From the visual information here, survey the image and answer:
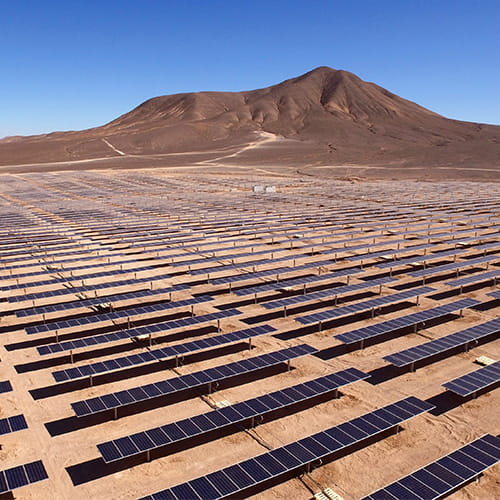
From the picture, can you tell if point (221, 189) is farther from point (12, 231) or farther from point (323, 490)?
point (323, 490)

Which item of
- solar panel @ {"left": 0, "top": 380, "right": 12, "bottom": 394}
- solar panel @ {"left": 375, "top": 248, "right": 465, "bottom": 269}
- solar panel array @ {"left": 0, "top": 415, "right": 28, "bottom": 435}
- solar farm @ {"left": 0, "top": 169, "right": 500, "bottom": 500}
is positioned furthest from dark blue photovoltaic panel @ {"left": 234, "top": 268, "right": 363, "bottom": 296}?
solar panel array @ {"left": 0, "top": 415, "right": 28, "bottom": 435}

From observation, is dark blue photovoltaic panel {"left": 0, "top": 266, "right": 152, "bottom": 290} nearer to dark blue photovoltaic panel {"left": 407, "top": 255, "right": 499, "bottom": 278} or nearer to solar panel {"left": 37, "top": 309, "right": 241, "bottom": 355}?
solar panel {"left": 37, "top": 309, "right": 241, "bottom": 355}

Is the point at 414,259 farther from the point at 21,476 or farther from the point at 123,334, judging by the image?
the point at 21,476

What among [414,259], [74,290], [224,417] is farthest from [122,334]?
[414,259]

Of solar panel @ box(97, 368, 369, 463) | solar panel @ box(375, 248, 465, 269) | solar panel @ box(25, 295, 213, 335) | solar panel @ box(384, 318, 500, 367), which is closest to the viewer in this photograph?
solar panel @ box(97, 368, 369, 463)

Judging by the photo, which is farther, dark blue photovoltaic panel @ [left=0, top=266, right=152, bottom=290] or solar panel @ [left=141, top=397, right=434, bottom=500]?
dark blue photovoltaic panel @ [left=0, top=266, right=152, bottom=290]
